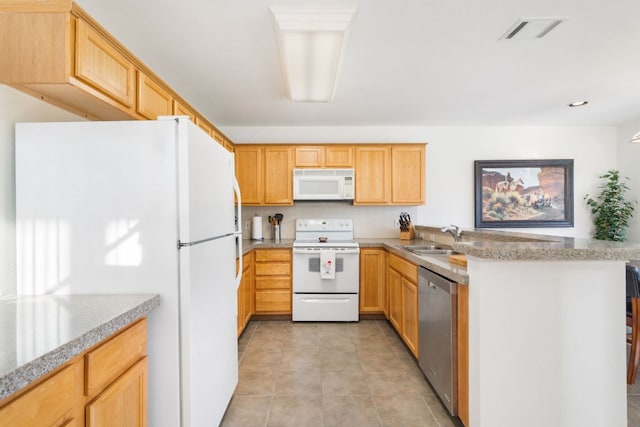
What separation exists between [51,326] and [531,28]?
2923mm

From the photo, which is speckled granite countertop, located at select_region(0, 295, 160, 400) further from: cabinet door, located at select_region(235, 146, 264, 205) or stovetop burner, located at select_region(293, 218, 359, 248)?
stovetop burner, located at select_region(293, 218, 359, 248)

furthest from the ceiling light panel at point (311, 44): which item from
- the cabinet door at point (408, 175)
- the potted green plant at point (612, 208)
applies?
the potted green plant at point (612, 208)

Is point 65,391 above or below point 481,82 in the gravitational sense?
below

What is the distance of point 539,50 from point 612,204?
10.3 feet

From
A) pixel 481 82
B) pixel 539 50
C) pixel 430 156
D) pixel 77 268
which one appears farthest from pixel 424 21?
pixel 430 156

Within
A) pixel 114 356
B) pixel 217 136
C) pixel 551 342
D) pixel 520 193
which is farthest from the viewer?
pixel 520 193

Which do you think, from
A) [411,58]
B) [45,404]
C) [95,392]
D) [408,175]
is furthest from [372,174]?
[45,404]

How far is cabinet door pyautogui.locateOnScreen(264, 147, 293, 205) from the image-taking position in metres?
3.83

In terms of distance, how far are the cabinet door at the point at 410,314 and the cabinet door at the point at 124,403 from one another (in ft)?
6.35

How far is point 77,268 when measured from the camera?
1.29 meters

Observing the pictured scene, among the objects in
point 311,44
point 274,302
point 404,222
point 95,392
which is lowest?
point 274,302

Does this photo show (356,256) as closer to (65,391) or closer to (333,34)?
(333,34)

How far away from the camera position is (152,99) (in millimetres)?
2037

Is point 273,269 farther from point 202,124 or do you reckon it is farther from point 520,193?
point 520,193
